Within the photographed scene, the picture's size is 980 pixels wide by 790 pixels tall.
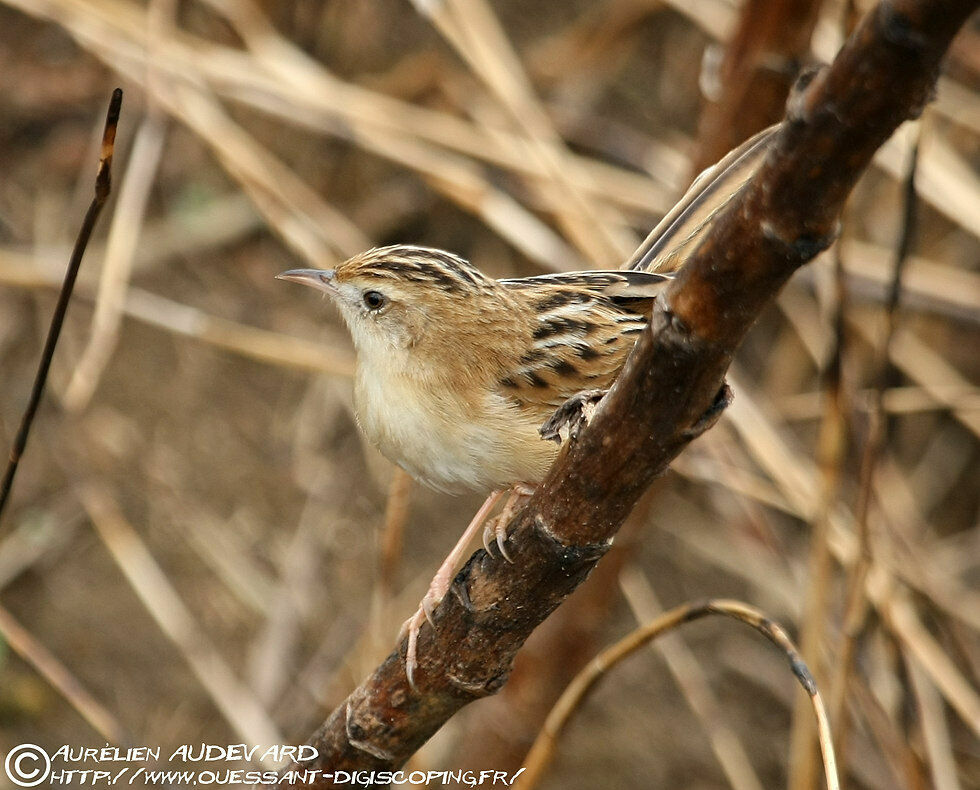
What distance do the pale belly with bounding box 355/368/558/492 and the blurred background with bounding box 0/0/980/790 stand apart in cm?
124

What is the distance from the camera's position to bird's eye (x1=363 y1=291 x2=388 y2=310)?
8.61 ft

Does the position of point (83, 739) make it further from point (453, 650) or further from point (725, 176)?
point (725, 176)

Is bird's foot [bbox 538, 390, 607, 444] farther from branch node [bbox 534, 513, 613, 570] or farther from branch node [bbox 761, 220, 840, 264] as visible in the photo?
branch node [bbox 761, 220, 840, 264]

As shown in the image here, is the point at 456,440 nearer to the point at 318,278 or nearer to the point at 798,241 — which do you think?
the point at 318,278

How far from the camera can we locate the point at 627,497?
62.2 inches

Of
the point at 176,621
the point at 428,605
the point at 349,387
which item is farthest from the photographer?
the point at 349,387

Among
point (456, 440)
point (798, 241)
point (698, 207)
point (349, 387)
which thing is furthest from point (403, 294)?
point (349, 387)

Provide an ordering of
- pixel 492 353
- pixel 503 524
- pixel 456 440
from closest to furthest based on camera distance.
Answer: pixel 503 524 < pixel 456 440 < pixel 492 353

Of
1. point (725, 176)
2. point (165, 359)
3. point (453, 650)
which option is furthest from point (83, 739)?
point (725, 176)

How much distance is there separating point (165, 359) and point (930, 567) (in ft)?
11.0

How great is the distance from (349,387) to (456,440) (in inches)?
103

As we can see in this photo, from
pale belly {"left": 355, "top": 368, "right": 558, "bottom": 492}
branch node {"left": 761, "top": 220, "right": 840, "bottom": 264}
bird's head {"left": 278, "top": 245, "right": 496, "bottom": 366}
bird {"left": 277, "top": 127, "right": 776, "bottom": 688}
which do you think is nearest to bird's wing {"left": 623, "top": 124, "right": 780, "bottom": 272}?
bird {"left": 277, "top": 127, "right": 776, "bottom": 688}

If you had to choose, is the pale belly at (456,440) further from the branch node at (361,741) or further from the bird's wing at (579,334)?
the branch node at (361,741)

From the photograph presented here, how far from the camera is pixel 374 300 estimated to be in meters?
2.65
